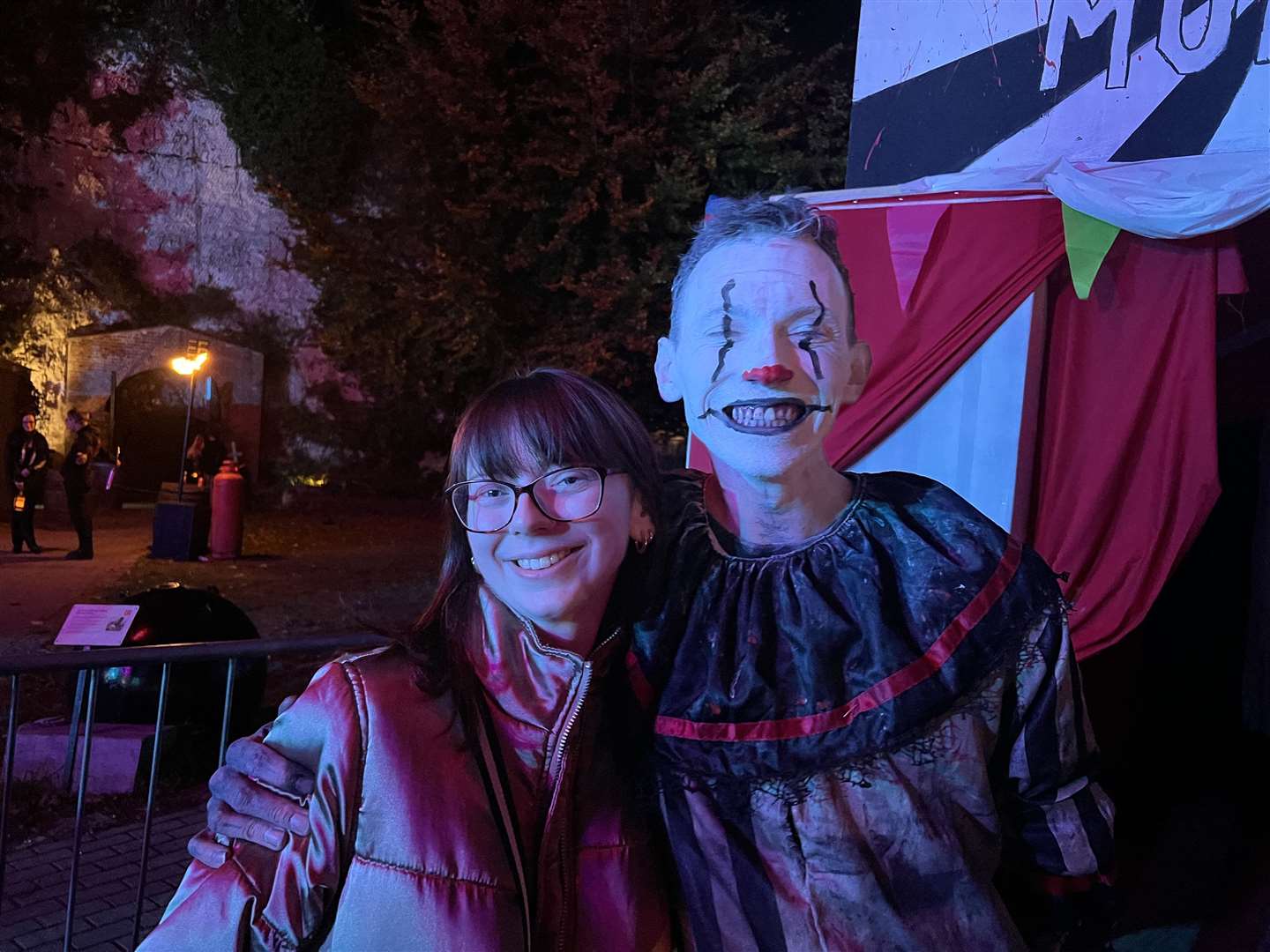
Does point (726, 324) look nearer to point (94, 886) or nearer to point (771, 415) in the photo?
point (771, 415)

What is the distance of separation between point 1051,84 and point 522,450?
12.8 feet

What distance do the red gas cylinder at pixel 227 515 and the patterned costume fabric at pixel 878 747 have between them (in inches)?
411

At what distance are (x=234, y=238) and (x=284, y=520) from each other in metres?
5.38

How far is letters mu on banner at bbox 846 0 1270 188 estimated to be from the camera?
385 cm

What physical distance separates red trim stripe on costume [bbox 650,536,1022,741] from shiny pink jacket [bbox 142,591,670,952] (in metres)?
0.20

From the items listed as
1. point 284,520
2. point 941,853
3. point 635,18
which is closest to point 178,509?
point 284,520

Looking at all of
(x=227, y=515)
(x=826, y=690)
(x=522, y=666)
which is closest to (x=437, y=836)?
(x=522, y=666)

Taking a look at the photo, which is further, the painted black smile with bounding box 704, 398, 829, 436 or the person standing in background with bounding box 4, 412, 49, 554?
the person standing in background with bounding box 4, 412, 49, 554

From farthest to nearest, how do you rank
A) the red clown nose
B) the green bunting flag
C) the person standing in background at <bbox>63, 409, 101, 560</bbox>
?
the person standing in background at <bbox>63, 409, 101, 560</bbox> < the green bunting flag < the red clown nose

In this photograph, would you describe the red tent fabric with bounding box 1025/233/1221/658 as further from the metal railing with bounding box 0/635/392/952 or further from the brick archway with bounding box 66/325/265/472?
the brick archway with bounding box 66/325/265/472

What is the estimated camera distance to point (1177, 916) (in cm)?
393

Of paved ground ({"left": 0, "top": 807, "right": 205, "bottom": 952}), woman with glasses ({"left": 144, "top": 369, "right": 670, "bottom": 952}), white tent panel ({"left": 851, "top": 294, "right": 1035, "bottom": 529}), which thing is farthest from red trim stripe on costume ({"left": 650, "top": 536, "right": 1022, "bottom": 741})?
paved ground ({"left": 0, "top": 807, "right": 205, "bottom": 952})

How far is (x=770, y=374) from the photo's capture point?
1.70 meters

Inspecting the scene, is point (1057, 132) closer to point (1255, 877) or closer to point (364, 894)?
point (1255, 877)
